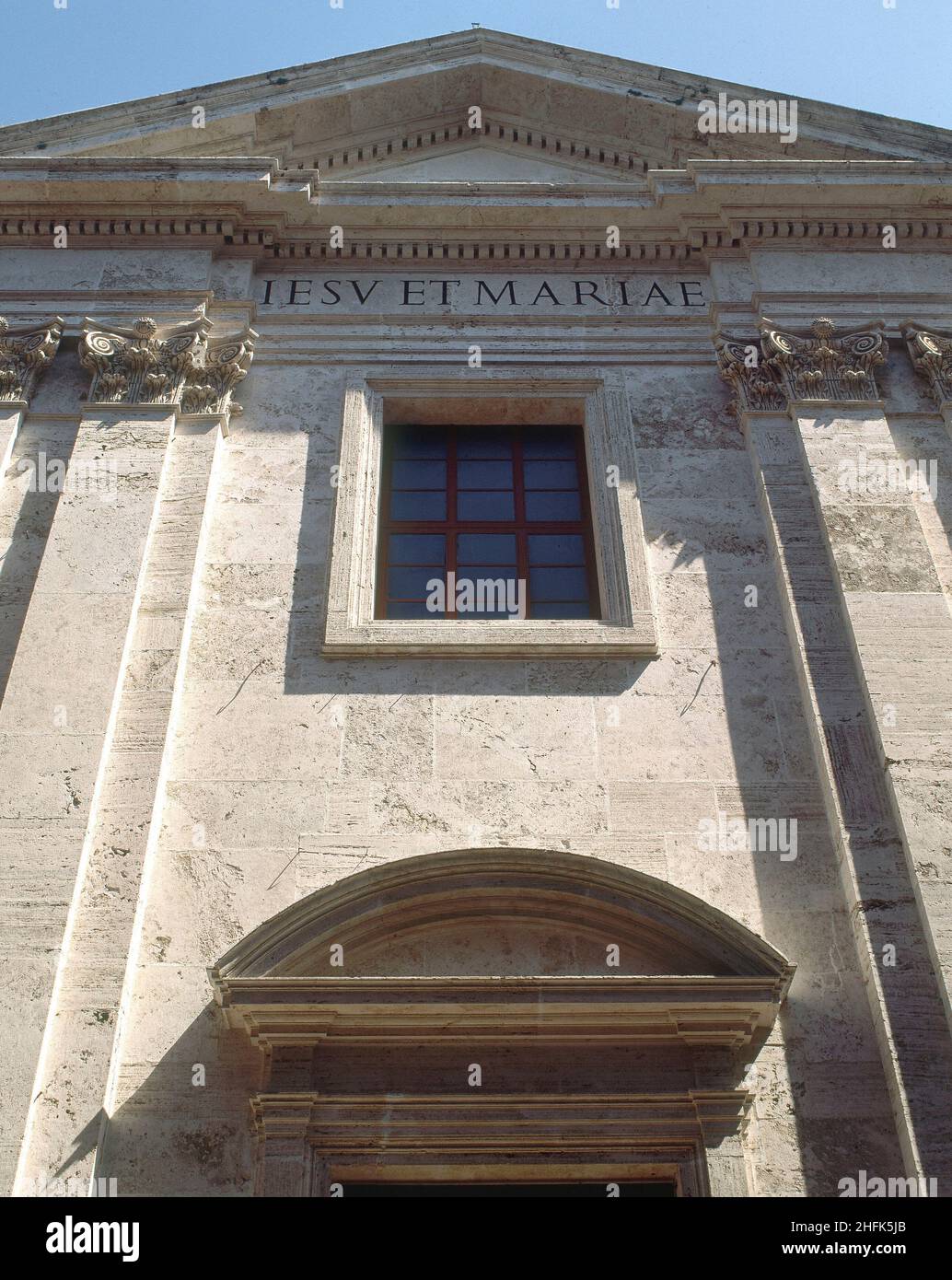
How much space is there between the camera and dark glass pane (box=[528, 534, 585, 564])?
11211 mm

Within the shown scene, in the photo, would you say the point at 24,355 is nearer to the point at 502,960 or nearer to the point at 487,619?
the point at 487,619

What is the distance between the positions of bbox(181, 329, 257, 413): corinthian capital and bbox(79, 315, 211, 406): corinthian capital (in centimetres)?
9

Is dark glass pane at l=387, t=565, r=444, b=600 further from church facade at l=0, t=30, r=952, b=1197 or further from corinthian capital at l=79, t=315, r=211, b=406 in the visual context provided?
corinthian capital at l=79, t=315, r=211, b=406

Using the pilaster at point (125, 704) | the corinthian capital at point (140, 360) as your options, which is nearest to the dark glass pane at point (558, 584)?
the pilaster at point (125, 704)

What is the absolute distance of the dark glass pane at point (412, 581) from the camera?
10883 millimetres

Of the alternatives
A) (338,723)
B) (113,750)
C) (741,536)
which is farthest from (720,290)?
(113,750)

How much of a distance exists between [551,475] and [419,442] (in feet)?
4.16

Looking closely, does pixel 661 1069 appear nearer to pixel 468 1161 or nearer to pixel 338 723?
pixel 468 1161

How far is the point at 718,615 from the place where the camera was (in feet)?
33.9

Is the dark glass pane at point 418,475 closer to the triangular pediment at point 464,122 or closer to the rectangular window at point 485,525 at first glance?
the rectangular window at point 485,525

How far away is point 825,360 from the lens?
38.9ft

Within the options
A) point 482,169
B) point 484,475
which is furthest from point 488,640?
point 482,169

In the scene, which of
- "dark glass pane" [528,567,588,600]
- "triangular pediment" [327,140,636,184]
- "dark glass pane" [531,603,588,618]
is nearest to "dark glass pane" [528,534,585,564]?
"dark glass pane" [528,567,588,600]
